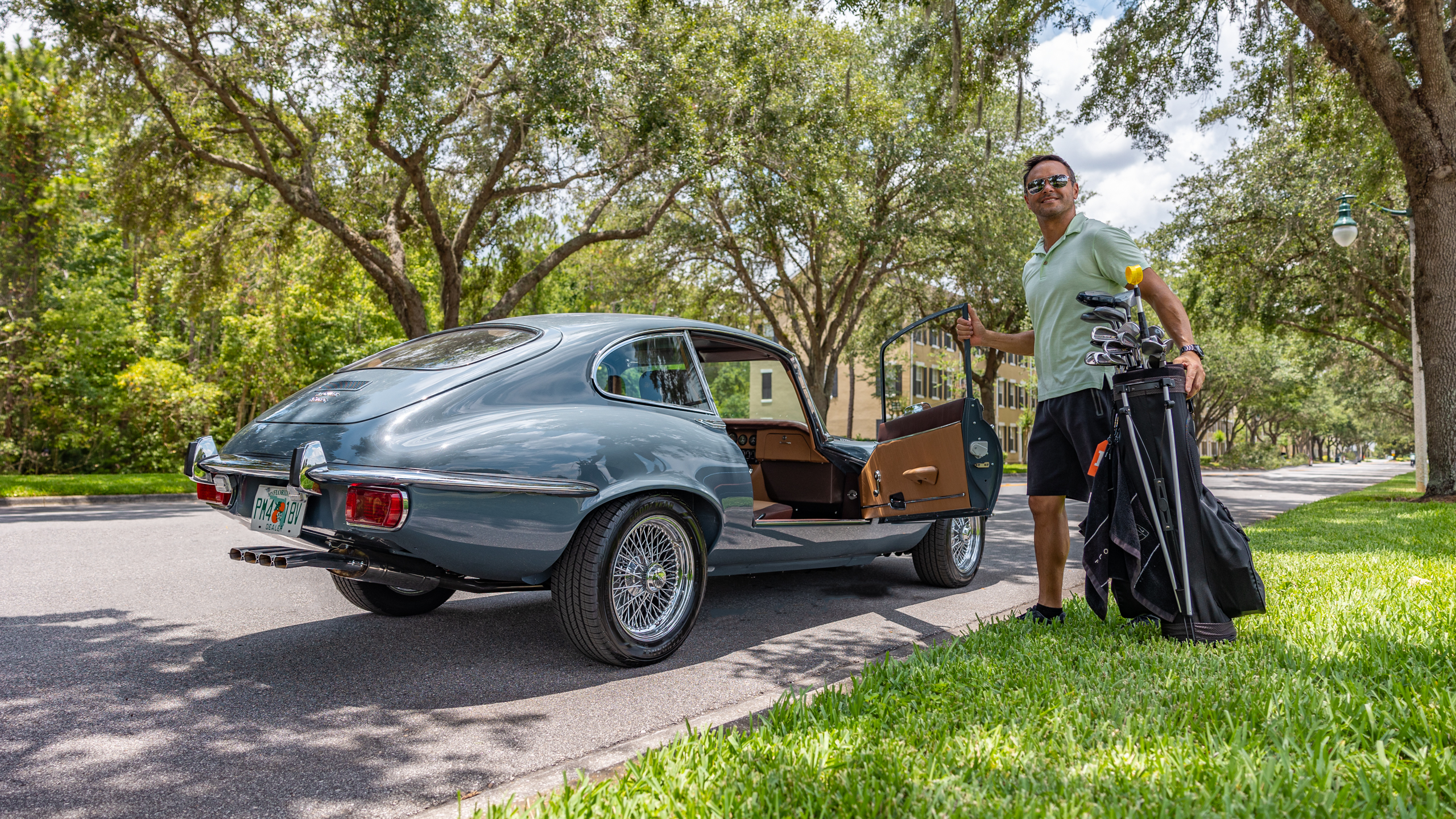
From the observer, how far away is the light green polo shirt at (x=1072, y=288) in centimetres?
385

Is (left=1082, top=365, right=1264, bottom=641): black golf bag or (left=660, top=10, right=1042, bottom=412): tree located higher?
(left=660, top=10, right=1042, bottom=412): tree

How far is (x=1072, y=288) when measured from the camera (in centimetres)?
397

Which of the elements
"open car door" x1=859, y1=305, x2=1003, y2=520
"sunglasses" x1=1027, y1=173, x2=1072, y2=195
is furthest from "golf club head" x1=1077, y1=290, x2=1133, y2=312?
"open car door" x1=859, y1=305, x2=1003, y2=520

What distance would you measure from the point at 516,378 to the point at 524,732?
1.47 metres

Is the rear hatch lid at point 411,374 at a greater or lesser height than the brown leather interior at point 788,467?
greater

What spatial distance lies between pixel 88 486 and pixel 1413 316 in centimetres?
2726

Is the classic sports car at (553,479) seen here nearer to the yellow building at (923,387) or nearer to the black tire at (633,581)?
the black tire at (633,581)

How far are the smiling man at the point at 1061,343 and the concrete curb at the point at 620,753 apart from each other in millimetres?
715

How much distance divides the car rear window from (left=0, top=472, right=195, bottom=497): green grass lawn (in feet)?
39.8

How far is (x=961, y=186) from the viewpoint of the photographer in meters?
19.2

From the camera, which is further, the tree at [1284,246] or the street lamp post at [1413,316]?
the tree at [1284,246]

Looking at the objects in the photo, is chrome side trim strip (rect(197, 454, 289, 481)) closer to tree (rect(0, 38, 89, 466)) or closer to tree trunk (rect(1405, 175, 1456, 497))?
tree trunk (rect(1405, 175, 1456, 497))

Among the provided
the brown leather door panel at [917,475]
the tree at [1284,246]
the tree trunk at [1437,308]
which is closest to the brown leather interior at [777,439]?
the brown leather door panel at [917,475]

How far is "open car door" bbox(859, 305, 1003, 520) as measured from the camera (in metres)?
4.68
